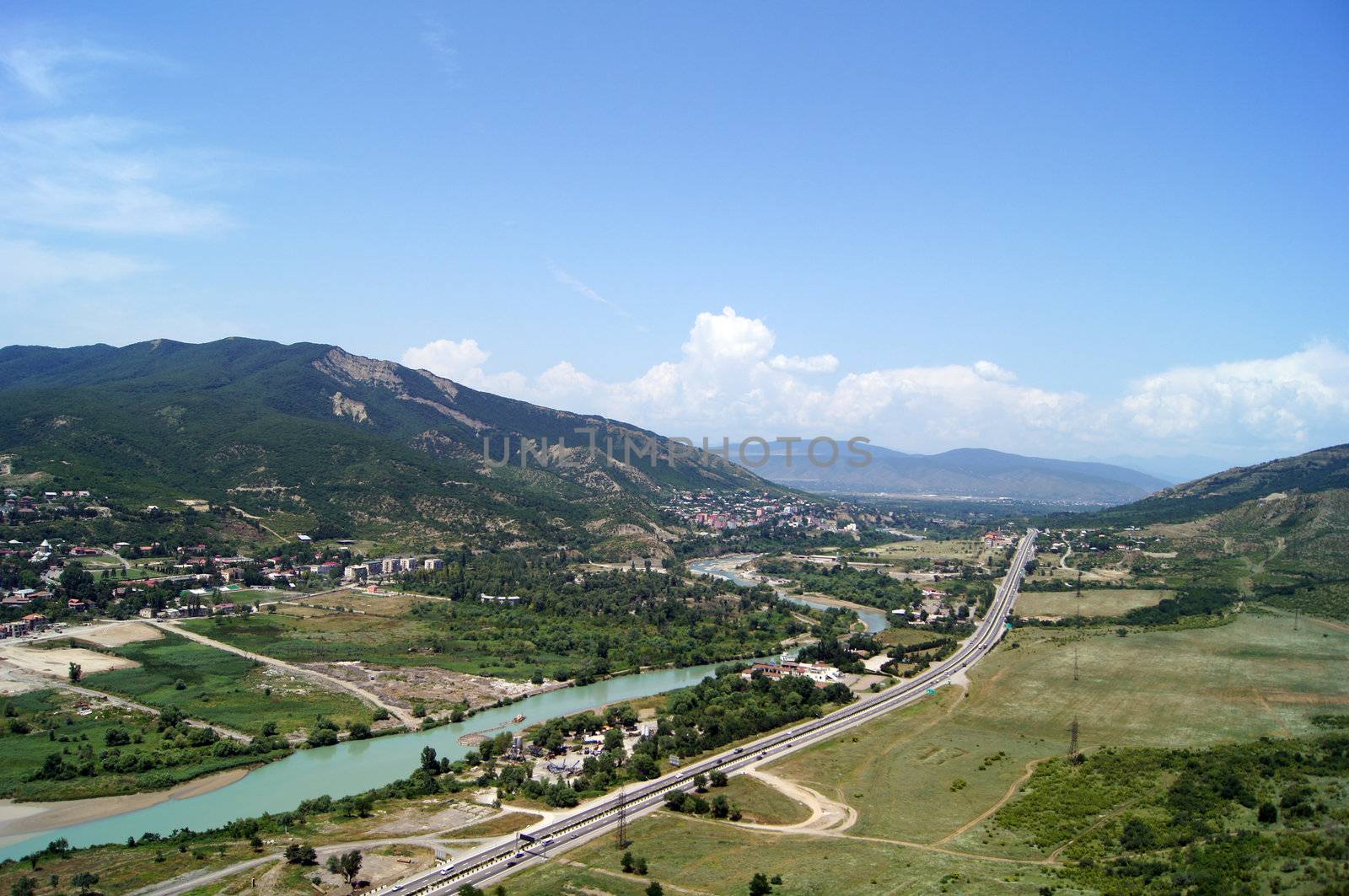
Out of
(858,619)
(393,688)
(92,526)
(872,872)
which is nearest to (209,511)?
(92,526)

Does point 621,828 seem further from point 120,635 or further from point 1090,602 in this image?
point 1090,602

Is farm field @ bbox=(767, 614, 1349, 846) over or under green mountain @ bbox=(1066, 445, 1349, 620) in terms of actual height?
under

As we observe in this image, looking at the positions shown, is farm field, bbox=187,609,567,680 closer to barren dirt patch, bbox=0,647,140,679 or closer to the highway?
barren dirt patch, bbox=0,647,140,679

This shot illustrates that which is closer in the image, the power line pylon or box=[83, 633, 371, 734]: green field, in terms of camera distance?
the power line pylon

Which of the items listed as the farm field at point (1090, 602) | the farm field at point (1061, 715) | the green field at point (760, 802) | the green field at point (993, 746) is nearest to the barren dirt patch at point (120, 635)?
the green field at point (760, 802)

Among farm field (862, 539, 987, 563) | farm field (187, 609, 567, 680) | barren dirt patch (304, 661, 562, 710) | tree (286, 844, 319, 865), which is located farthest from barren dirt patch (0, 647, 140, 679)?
farm field (862, 539, 987, 563)

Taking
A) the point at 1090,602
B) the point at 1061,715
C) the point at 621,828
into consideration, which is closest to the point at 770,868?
A: the point at 621,828

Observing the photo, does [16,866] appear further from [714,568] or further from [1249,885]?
[714,568]

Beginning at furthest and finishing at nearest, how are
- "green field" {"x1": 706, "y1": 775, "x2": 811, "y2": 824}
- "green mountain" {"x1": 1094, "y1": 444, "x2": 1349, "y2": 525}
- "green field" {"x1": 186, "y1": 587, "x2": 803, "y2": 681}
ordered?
"green mountain" {"x1": 1094, "y1": 444, "x2": 1349, "y2": 525}
"green field" {"x1": 186, "y1": 587, "x2": 803, "y2": 681}
"green field" {"x1": 706, "y1": 775, "x2": 811, "y2": 824}
